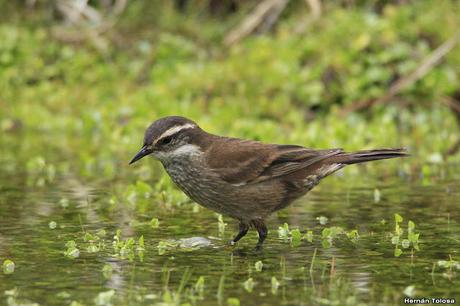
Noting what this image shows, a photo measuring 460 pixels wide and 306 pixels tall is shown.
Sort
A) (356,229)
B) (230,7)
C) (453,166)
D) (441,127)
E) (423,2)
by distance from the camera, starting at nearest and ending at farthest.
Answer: (356,229), (453,166), (441,127), (423,2), (230,7)

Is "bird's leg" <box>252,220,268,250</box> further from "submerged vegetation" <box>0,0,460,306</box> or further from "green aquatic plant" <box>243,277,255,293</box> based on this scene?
"green aquatic plant" <box>243,277,255,293</box>

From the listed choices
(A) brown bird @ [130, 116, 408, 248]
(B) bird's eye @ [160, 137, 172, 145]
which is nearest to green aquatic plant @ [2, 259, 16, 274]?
(A) brown bird @ [130, 116, 408, 248]

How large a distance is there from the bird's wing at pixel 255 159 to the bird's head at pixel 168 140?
0.19m

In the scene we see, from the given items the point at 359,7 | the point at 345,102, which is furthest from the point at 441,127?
the point at 359,7

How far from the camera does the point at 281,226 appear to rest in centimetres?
945

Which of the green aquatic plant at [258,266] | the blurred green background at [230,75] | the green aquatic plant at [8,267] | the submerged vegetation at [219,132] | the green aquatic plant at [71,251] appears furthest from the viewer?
the blurred green background at [230,75]

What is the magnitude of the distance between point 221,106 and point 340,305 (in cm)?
1032

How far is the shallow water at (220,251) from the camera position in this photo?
6809mm

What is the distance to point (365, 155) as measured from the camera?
29.9 feet

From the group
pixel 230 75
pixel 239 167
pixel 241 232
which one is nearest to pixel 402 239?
pixel 241 232

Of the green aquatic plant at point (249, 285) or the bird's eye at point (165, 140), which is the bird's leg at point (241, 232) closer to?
the bird's eye at point (165, 140)

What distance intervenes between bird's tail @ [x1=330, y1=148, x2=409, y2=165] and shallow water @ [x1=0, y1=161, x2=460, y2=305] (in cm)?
61

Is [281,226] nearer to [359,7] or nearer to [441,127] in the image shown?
[441,127]

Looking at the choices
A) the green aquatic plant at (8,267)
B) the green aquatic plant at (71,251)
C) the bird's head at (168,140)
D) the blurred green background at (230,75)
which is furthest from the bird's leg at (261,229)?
the blurred green background at (230,75)
